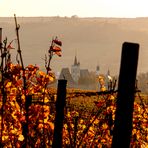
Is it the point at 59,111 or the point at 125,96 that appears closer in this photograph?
the point at 125,96

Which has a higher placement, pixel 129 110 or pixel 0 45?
pixel 0 45

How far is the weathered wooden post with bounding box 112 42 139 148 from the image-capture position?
4285 millimetres

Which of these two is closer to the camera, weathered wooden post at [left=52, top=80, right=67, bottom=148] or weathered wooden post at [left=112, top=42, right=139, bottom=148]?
weathered wooden post at [left=112, top=42, right=139, bottom=148]

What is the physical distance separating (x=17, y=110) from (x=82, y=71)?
161795mm

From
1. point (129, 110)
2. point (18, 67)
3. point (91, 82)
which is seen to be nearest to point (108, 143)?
point (18, 67)

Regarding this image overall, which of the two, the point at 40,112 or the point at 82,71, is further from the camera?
the point at 82,71

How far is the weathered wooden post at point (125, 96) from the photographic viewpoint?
4285mm

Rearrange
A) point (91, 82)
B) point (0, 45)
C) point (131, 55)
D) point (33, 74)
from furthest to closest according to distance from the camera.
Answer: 1. point (91, 82)
2. point (33, 74)
3. point (0, 45)
4. point (131, 55)

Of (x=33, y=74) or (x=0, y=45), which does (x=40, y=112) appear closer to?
(x=33, y=74)

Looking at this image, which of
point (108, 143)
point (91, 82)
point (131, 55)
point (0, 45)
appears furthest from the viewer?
point (91, 82)

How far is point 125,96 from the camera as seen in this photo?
14.3 ft

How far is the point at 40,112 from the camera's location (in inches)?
265

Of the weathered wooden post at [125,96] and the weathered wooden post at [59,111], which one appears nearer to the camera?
the weathered wooden post at [125,96]

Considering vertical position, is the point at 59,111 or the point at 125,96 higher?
the point at 125,96
